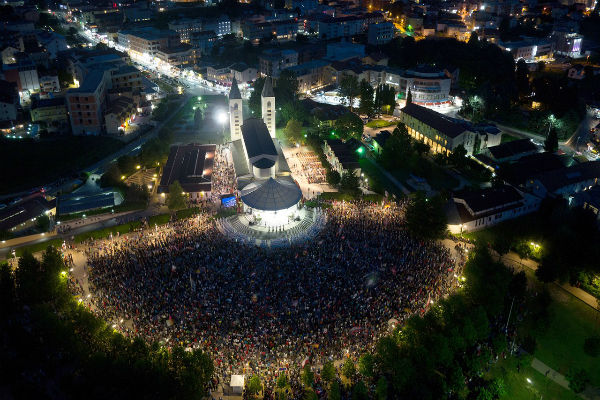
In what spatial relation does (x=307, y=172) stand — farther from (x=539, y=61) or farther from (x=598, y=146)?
(x=539, y=61)

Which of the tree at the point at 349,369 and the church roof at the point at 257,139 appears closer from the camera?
the tree at the point at 349,369

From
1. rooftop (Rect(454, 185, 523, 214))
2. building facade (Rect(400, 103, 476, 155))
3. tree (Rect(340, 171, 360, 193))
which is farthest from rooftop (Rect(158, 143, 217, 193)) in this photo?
building facade (Rect(400, 103, 476, 155))

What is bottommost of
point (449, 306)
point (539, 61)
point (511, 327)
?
point (511, 327)

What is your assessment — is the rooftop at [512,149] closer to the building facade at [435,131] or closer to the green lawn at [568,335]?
the building facade at [435,131]

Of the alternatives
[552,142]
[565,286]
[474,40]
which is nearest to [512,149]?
[552,142]

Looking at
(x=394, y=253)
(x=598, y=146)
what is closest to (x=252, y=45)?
(x=598, y=146)

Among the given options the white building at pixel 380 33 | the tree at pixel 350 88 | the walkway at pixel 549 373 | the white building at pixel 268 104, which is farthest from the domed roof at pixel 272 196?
the white building at pixel 380 33

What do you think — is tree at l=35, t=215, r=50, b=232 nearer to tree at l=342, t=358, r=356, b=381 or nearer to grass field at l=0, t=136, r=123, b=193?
grass field at l=0, t=136, r=123, b=193
